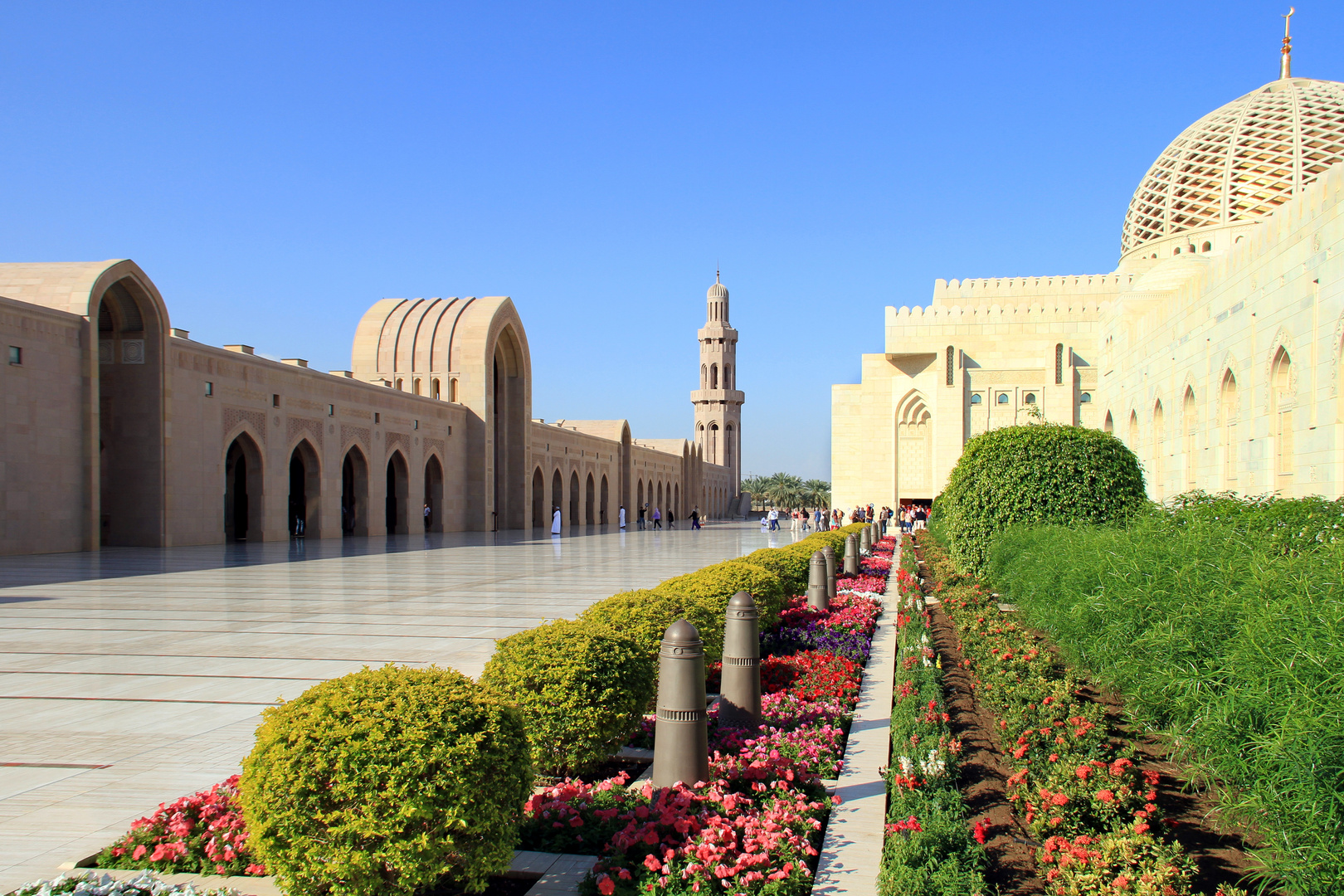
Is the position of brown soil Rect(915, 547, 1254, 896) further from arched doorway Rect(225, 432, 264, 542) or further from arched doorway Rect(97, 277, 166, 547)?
arched doorway Rect(225, 432, 264, 542)

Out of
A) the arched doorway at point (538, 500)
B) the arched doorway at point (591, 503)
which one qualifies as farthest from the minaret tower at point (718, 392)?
the arched doorway at point (538, 500)

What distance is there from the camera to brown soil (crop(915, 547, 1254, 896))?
3.25 m

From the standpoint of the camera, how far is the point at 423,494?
28.3m

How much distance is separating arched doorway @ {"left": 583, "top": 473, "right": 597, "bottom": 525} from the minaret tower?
2341 cm

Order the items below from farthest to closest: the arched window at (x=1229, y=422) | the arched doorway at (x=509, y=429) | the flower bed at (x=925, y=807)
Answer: the arched doorway at (x=509, y=429) → the arched window at (x=1229, y=422) → the flower bed at (x=925, y=807)

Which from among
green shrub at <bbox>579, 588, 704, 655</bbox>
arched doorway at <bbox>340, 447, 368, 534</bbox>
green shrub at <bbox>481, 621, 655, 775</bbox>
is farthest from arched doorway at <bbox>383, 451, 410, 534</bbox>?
green shrub at <bbox>481, 621, 655, 775</bbox>

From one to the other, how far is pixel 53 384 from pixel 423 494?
12492mm

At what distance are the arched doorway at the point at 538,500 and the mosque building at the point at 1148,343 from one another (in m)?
11.2

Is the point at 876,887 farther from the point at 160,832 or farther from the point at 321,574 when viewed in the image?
the point at 321,574

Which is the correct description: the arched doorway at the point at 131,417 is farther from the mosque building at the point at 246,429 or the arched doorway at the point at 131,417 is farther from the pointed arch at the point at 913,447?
the pointed arch at the point at 913,447

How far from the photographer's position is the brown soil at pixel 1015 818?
325cm

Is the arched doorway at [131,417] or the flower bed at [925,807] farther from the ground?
the arched doorway at [131,417]

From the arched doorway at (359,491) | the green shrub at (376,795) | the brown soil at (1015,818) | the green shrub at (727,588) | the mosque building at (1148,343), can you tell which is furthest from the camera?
the arched doorway at (359,491)

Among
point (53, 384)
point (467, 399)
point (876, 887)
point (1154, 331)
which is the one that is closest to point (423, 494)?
point (467, 399)
